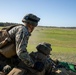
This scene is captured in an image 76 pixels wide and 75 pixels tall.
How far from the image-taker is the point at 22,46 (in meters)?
5.83

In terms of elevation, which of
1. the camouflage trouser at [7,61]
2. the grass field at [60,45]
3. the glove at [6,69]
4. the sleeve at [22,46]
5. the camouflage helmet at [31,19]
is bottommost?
the grass field at [60,45]

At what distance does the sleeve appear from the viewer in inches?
229

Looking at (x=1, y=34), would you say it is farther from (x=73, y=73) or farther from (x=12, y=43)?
(x=73, y=73)

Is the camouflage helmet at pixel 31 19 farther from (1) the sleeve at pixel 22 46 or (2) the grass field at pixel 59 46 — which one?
(2) the grass field at pixel 59 46

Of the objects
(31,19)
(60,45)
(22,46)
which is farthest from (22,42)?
(60,45)

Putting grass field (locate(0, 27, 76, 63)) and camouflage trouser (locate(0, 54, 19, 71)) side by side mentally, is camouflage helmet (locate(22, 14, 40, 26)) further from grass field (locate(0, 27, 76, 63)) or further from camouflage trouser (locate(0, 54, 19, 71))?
grass field (locate(0, 27, 76, 63))

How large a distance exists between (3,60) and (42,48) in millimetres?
1010

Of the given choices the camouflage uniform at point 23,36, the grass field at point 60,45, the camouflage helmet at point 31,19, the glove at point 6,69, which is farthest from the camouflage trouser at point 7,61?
the grass field at point 60,45

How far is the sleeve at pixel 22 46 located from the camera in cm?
583

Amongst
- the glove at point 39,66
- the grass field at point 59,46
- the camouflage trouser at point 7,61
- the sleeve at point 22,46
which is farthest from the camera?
the grass field at point 59,46

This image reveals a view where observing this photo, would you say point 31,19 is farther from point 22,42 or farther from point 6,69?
point 6,69

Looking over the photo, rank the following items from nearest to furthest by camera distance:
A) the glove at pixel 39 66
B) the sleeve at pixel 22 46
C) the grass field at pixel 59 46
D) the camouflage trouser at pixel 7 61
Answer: the sleeve at pixel 22 46
the glove at pixel 39 66
the camouflage trouser at pixel 7 61
the grass field at pixel 59 46

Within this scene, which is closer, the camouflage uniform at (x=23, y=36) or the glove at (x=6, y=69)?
the camouflage uniform at (x=23, y=36)

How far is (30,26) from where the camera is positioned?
250 inches
